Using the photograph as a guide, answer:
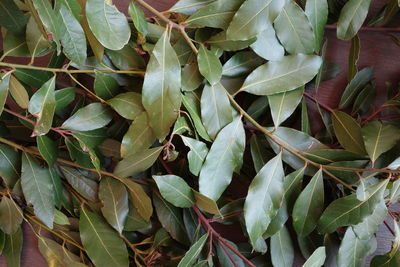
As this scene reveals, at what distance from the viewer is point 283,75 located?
2.25ft

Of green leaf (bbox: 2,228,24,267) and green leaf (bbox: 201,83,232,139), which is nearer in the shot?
green leaf (bbox: 201,83,232,139)

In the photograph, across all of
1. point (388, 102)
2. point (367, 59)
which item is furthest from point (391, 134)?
point (367, 59)

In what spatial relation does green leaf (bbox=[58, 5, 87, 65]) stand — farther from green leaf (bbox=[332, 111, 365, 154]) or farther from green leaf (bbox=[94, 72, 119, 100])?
green leaf (bbox=[332, 111, 365, 154])

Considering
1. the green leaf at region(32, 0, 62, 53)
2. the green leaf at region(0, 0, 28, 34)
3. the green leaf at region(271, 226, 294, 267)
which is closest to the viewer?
the green leaf at region(32, 0, 62, 53)

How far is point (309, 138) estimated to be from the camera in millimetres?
719

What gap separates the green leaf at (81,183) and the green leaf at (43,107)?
157 millimetres

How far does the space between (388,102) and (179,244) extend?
44 cm

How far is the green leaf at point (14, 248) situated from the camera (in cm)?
84

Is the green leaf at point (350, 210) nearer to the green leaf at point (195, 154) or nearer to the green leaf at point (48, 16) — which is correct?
the green leaf at point (195, 154)

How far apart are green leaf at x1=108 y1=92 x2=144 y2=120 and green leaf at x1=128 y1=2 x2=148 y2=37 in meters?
0.10

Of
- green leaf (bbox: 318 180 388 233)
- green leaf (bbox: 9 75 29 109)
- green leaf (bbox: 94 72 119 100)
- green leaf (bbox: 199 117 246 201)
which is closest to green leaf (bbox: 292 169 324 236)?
green leaf (bbox: 318 180 388 233)

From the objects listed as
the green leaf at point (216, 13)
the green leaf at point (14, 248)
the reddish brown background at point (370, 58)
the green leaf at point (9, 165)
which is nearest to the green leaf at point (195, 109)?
the green leaf at point (216, 13)

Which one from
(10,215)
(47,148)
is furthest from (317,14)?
(10,215)

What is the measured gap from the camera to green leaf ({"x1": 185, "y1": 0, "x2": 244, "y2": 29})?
0.65 meters
